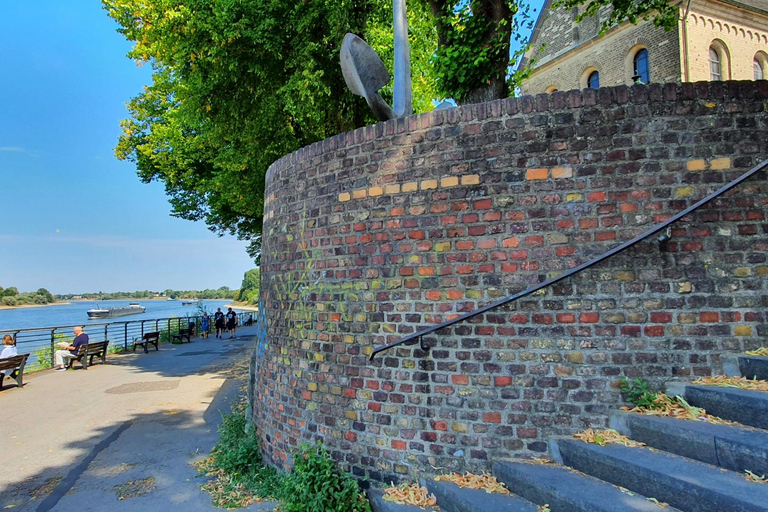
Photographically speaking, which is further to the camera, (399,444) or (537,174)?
(399,444)

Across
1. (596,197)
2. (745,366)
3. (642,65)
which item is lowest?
(745,366)

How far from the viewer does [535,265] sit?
3.18 metres

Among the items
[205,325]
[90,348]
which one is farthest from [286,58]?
[205,325]

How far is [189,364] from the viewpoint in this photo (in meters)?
12.6

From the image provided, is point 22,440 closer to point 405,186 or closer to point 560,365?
point 405,186

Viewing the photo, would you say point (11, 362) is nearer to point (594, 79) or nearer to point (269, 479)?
point (269, 479)

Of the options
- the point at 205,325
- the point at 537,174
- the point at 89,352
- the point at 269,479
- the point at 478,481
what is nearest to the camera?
the point at 478,481

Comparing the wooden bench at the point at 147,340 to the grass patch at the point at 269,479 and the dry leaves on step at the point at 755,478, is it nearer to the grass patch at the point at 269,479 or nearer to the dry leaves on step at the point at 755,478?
the grass patch at the point at 269,479

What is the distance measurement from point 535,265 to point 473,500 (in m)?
1.61

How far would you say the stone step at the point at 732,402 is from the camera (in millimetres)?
2490

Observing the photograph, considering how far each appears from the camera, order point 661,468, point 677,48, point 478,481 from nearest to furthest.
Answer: point 661,468, point 478,481, point 677,48

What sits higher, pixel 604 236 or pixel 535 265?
pixel 604 236

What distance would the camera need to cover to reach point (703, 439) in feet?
8.13

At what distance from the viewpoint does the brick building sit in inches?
722
